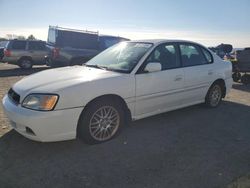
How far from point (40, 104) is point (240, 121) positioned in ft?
12.9

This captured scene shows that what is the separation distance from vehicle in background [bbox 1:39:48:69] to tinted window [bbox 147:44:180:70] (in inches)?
446

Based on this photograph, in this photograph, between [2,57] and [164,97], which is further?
[2,57]

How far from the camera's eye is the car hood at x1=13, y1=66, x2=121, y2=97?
3.84m

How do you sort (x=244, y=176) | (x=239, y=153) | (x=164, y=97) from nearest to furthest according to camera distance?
(x=244, y=176)
(x=239, y=153)
(x=164, y=97)

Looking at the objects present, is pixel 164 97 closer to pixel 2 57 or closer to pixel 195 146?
pixel 195 146

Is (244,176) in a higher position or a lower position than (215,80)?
lower

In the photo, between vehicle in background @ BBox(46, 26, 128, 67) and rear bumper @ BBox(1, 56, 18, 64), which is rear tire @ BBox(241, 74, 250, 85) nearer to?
vehicle in background @ BBox(46, 26, 128, 67)

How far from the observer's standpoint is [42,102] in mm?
3670

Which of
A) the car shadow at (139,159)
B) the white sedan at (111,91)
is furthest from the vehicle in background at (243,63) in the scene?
the car shadow at (139,159)

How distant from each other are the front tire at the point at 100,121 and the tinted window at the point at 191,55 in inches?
75.7

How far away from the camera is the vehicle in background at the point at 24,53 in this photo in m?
15.1

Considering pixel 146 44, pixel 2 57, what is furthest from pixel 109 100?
pixel 2 57

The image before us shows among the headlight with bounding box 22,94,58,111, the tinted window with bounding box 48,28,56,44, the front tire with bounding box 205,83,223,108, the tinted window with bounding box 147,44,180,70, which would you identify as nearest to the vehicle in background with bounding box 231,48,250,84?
the front tire with bounding box 205,83,223,108

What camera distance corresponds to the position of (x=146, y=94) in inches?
182
